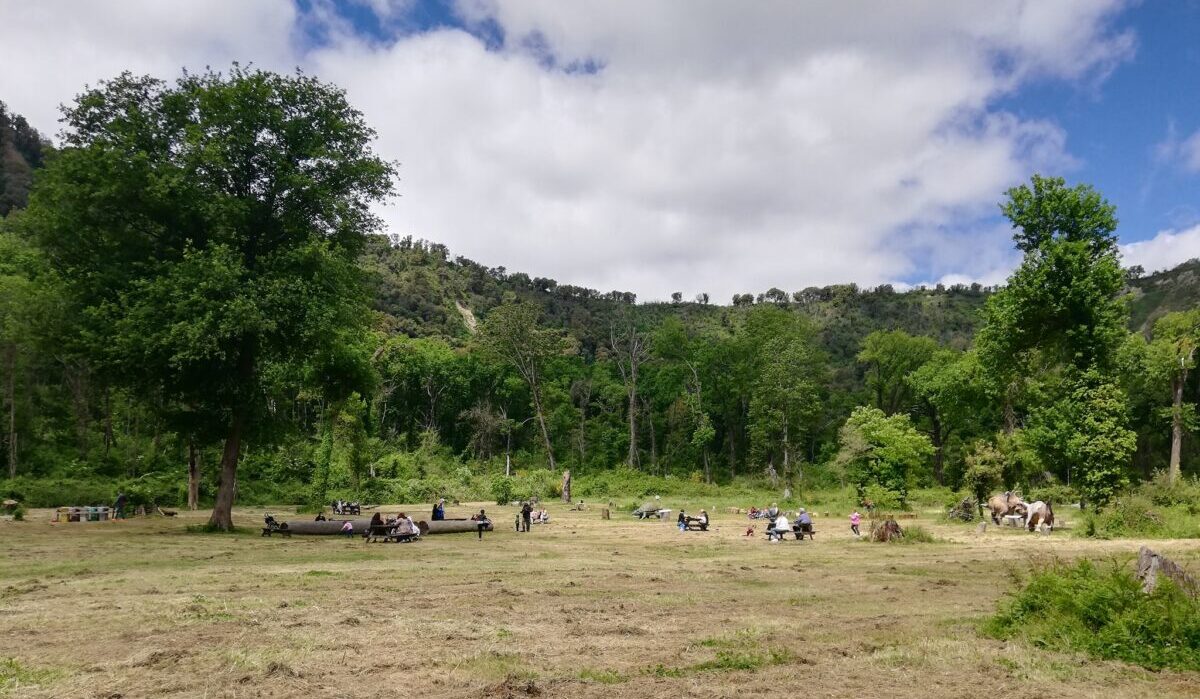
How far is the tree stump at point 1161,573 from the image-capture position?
902cm

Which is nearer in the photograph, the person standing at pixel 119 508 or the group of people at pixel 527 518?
the group of people at pixel 527 518

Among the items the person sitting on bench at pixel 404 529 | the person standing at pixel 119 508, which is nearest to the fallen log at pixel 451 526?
the person sitting on bench at pixel 404 529

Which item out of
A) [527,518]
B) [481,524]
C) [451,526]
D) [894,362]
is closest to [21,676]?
[481,524]

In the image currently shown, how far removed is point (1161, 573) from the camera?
30.0 ft

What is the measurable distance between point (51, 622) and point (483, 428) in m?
64.2

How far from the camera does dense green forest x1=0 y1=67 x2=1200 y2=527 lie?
76.4ft

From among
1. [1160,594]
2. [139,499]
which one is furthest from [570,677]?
[139,499]

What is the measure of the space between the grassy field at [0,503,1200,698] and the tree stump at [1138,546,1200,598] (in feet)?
5.69

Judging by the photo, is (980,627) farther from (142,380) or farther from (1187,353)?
(1187,353)

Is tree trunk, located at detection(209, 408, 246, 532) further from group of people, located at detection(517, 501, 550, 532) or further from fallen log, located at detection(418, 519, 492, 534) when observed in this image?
group of people, located at detection(517, 501, 550, 532)

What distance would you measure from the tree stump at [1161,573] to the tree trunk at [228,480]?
86.1 ft

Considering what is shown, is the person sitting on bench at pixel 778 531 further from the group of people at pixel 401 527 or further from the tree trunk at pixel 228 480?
the tree trunk at pixel 228 480

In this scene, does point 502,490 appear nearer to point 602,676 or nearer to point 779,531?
point 779,531

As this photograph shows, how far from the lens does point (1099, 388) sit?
28.6 m
